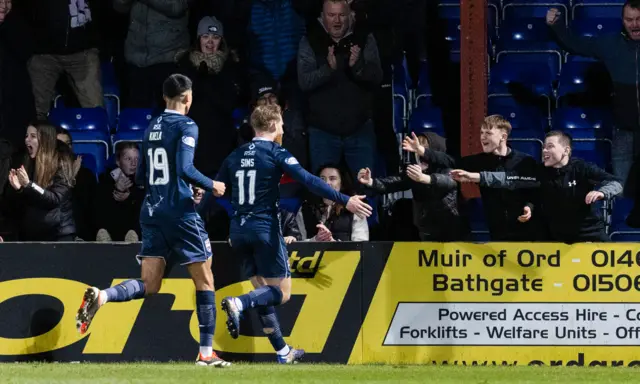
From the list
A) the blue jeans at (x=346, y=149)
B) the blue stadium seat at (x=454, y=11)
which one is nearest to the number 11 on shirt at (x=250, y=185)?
the blue jeans at (x=346, y=149)

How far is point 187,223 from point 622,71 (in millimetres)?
5356

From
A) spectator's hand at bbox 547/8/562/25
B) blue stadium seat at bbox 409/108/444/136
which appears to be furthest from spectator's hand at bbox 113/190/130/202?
spectator's hand at bbox 547/8/562/25

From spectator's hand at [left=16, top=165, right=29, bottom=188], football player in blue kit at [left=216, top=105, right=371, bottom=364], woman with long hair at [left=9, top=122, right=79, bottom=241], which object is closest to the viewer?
football player in blue kit at [left=216, top=105, right=371, bottom=364]

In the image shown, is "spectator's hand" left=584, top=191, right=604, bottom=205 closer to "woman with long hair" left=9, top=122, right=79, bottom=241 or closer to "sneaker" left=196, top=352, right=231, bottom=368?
"sneaker" left=196, top=352, right=231, bottom=368

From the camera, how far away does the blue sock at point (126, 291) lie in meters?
9.52

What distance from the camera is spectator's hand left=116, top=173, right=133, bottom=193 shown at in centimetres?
1204

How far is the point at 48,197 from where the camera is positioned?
11094 mm

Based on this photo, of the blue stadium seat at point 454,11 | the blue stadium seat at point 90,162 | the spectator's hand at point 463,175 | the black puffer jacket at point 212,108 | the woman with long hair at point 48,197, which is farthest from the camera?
the blue stadium seat at point 454,11

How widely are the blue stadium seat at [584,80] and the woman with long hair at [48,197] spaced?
5402 millimetres

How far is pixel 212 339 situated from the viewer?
982cm

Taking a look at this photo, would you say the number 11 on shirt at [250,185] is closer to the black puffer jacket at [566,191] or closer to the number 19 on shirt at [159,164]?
the number 19 on shirt at [159,164]

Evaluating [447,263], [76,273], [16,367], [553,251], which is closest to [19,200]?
[76,273]

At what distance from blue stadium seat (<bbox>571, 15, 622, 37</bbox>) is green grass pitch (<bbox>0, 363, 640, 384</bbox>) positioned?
17.8ft

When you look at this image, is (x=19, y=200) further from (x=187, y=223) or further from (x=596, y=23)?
(x=596, y=23)
